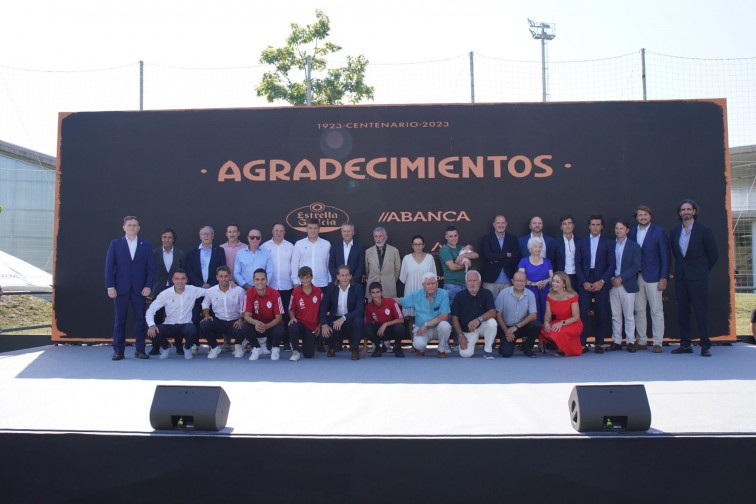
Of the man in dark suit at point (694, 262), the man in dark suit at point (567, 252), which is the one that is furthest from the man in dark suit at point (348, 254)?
the man in dark suit at point (694, 262)

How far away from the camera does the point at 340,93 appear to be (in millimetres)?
12031

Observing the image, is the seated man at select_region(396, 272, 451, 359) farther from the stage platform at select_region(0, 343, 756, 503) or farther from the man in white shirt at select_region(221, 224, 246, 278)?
the man in white shirt at select_region(221, 224, 246, 278)

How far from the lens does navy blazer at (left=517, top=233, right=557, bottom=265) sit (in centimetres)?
582

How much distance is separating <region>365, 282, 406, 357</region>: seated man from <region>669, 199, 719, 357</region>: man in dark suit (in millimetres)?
2798

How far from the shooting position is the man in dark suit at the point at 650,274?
18.2 feet

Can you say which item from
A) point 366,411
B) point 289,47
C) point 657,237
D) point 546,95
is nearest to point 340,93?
point 289,47

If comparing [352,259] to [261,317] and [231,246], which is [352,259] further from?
[231,246]

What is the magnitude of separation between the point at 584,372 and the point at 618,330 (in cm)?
161

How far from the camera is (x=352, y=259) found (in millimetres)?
5848

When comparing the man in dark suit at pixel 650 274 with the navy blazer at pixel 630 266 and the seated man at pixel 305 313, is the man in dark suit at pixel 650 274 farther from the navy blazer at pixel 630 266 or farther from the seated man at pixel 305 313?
the seated man at pixel 305 313

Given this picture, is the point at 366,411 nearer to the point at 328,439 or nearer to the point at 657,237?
the point at 328,439

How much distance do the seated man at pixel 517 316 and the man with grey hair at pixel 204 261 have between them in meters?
3.01

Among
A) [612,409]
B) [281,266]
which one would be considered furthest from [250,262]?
[612,409]

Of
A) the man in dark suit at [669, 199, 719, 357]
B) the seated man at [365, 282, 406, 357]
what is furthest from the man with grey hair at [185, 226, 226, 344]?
the man in dark suit at [669, 199, 719, 357]
